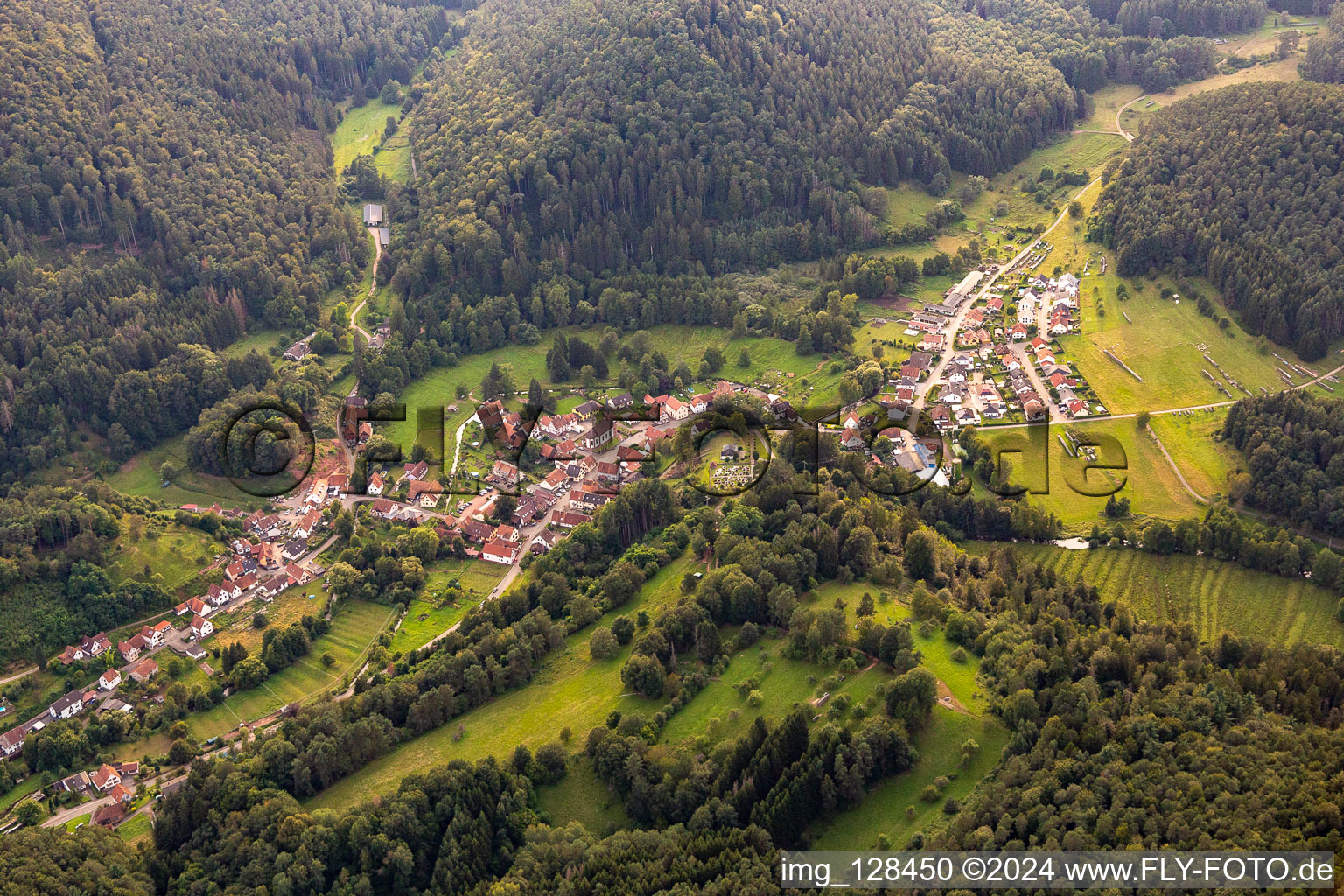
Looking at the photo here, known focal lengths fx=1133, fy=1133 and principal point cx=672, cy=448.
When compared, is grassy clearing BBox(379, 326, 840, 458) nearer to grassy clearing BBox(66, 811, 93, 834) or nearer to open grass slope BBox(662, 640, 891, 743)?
open grass slope BBox(662, 640, 891, 743)

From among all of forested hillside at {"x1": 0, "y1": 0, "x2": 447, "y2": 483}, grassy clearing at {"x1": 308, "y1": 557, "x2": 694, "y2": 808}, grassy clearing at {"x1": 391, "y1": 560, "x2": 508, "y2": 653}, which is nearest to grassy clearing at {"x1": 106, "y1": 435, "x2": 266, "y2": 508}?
forested hillside at {"x1": 0, "y1": 0, "x2": 447, "y2": 483}

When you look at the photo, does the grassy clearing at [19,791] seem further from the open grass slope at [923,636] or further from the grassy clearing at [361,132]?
the grassy clearing at [361,132]

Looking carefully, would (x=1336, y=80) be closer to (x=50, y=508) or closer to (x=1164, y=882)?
(x=1164, y=882)

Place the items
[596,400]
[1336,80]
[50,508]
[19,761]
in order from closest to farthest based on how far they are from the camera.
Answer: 1. [19,761]
2. [50,508]
3. [596,400]
4. [1336,80]

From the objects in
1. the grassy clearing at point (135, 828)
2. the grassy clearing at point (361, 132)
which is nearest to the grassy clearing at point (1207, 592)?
the grassy clearing at point (135, 828)

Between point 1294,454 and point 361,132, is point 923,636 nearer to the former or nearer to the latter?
point 1294,454

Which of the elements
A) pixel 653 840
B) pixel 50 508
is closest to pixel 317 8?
pixel 50 508
